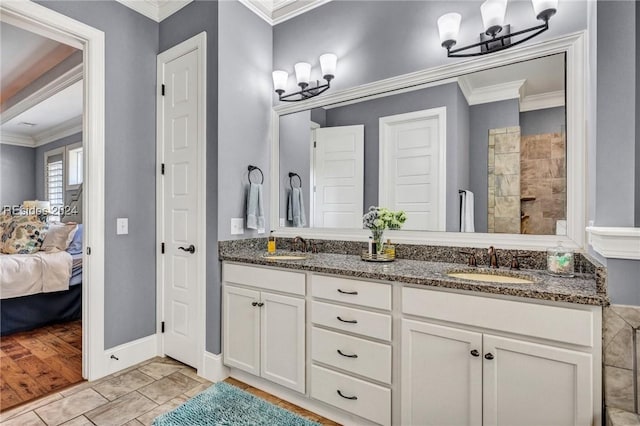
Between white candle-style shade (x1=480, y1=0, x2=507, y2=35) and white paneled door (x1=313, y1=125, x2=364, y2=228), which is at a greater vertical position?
white candle-style shade (x1=480, y1=0, x2=507, y2=35)

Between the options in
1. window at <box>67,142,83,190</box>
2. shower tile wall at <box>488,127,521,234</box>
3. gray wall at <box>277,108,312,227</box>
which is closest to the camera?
shower tile wall at <box>488,127,521,234</box>

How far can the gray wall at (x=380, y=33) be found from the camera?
5.81 feet

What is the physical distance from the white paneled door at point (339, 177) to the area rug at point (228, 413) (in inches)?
50.2

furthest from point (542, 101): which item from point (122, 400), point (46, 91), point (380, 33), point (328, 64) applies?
point (46, 91)

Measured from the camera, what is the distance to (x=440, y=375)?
147 centimetres

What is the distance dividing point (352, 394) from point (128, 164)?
227 cm

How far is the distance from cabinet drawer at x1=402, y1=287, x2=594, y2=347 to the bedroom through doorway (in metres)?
2.36

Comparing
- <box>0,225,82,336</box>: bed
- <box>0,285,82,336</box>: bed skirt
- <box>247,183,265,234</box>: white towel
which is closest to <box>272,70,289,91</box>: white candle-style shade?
<box>247,183,265,234</box>: white towel

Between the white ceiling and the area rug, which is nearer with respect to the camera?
the area rug

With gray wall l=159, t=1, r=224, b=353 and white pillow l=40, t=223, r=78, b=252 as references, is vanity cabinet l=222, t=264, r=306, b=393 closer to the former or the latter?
gray wall l=159, t=1, r=224, b=353

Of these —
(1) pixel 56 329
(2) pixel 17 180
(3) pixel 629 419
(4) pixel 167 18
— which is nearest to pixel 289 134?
(4) pixel 167 18

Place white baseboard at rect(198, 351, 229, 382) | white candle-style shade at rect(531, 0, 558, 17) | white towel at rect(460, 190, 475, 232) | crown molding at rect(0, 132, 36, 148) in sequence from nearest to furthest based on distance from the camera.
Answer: white candle-style shade at rect(531, 0, 558, 17) < white towel at rect(460, 190, 475, 232) < white baseboard at rect(198, 351, 229, 382) < crown molding at rect(0, 132, 36, 148)

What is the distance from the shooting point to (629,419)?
1.09m

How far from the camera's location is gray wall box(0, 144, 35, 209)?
6243 mm
